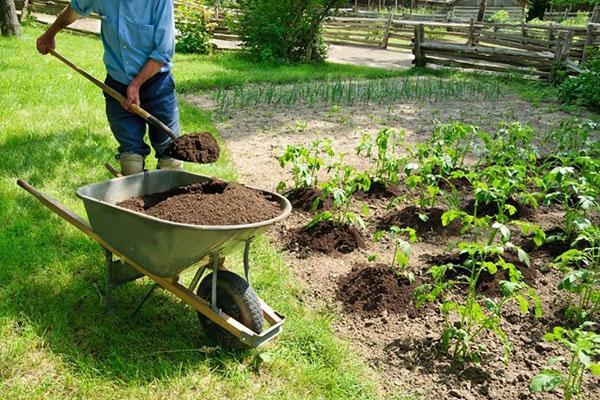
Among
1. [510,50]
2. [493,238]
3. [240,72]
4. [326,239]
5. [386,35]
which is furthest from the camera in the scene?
[386,35]

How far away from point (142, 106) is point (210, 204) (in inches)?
48.7

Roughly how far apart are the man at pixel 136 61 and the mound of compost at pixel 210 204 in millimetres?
656

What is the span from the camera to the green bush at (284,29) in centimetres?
A: 1401

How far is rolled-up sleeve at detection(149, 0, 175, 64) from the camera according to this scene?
3271 millimetres

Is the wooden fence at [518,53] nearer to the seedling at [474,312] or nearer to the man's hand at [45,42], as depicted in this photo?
the seedling at [474,312]

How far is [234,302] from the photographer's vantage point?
8.78ft

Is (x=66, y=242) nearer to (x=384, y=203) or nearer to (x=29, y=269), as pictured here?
(x=29, y=269)

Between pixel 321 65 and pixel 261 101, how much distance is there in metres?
6.14

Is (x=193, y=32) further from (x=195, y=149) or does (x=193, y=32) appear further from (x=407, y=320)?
(x=407, y=320)

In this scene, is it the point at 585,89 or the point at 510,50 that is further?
the point at 510,50

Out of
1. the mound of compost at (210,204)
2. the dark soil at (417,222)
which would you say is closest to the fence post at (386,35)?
the dark soil at (417,222)

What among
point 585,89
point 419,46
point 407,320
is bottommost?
point 407,320

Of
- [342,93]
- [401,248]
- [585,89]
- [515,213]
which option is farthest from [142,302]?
[585,89]

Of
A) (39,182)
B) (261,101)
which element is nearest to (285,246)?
(39,182)
